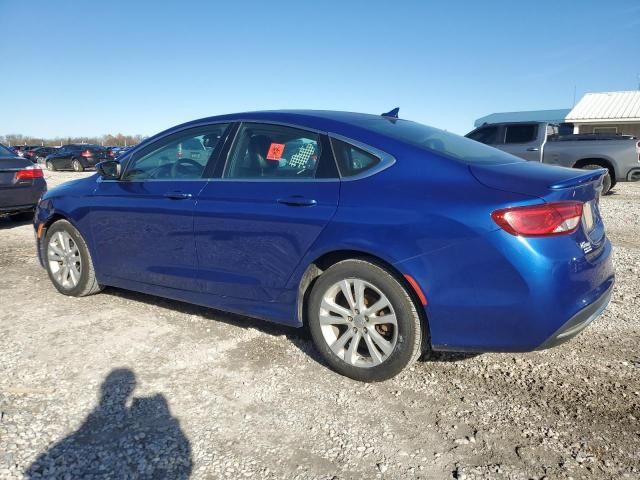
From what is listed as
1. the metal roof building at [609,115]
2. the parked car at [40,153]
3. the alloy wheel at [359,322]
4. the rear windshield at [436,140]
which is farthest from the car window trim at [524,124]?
the parked car at [40,153]

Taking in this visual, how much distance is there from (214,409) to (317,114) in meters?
1.96

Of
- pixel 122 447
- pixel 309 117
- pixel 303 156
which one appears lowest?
pixel 122 447

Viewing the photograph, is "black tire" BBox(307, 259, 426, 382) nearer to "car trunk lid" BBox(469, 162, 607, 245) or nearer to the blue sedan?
the blue sedan

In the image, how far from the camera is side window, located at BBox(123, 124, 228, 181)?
3744mm

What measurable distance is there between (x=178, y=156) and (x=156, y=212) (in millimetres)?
466

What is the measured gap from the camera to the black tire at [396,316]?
2.83 meters

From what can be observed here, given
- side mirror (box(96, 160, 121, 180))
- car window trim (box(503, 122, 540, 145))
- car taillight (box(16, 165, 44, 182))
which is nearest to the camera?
side mirror (box(96, 160, 121, 180))

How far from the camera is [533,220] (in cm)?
252

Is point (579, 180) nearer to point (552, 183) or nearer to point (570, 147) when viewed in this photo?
point (552, 183)

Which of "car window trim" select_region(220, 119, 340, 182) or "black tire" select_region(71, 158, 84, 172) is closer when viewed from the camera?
"car window trim" select_region(220, 119, 340, 182)

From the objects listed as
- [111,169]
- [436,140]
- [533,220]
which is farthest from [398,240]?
[111,169]

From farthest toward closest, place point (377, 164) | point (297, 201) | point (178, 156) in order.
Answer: point (178, 156) → point (297, 201) → point (377, 164)

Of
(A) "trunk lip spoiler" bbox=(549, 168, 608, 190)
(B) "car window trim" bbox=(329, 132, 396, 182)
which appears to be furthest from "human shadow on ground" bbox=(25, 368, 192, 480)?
(A) "trunk lip spoiler" bbox=(549, 168, 608, 190)

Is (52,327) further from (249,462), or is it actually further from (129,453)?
(249,462)
